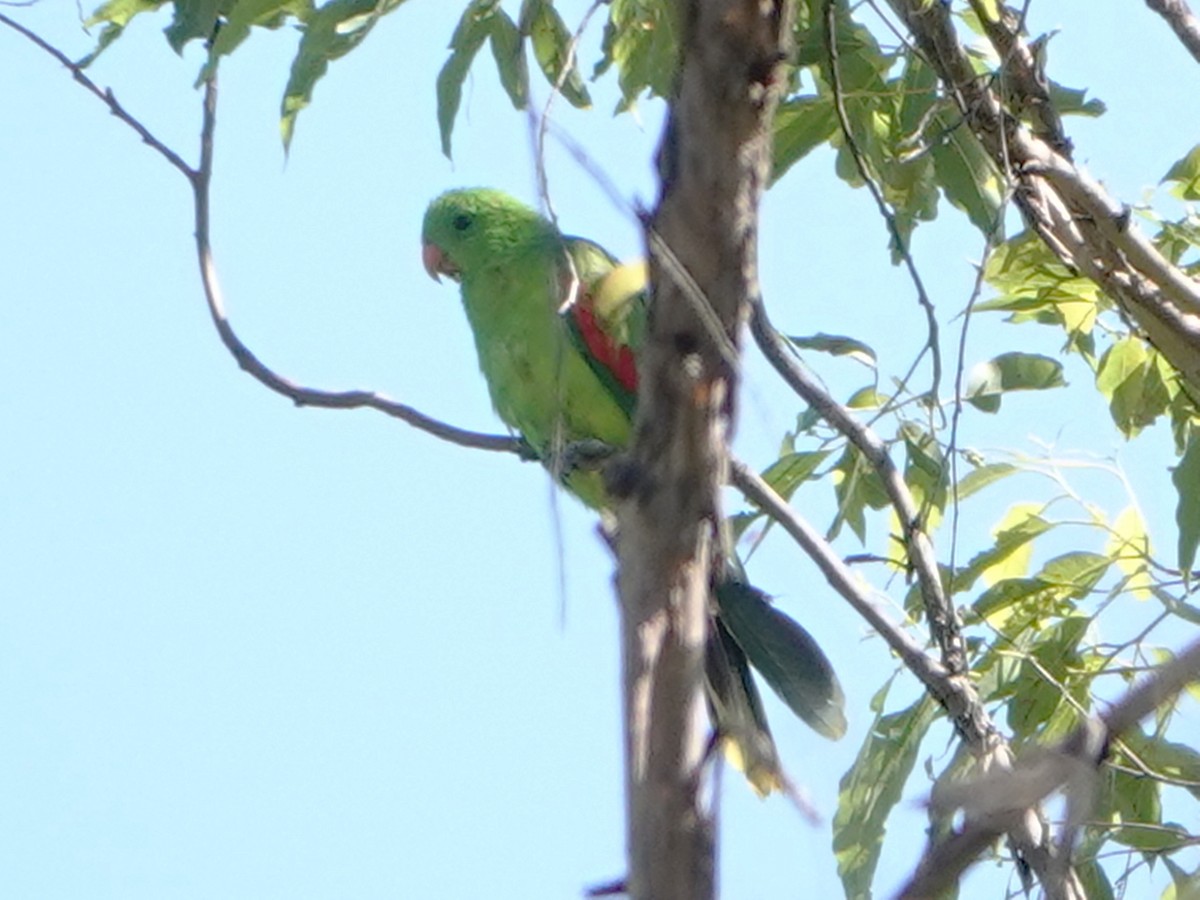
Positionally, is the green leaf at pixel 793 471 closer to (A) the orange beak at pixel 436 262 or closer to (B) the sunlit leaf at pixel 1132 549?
(B) the sunlit leaf at pixel 1132 549

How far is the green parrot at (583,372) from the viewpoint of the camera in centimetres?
261

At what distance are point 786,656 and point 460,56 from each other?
1086mm

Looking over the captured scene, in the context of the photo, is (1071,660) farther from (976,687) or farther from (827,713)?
(827,713)

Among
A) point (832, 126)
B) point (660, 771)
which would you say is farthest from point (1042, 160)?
point (660, 771)

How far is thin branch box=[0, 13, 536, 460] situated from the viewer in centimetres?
249

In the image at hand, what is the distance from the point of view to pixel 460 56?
2.94 meters

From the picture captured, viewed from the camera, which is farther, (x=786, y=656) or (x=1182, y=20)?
(x=786, y=656)

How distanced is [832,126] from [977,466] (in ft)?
2.17

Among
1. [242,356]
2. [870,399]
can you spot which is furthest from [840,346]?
[242,356]

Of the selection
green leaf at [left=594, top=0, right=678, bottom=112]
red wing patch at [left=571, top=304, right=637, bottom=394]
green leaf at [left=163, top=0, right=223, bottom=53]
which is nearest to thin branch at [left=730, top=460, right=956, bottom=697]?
green leaf at [left=594, top=0, right=678, bottom=112]

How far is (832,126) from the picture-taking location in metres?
2.89

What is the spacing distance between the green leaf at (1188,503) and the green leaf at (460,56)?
1.27m

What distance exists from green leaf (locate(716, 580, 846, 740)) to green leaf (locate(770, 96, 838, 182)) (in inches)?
27.6

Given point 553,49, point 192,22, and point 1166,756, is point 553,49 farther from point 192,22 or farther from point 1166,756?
point 1166,756
